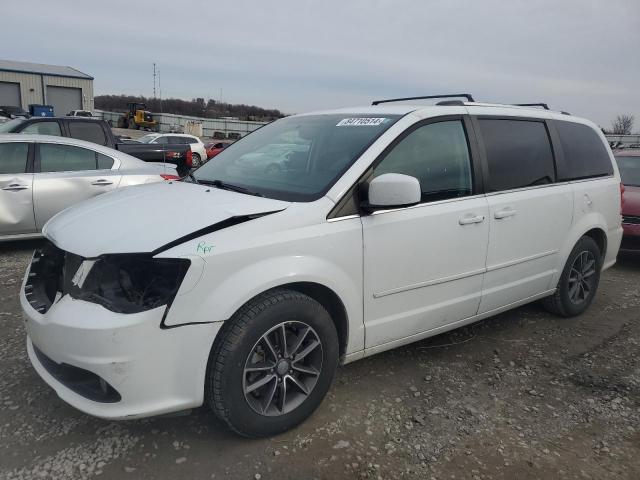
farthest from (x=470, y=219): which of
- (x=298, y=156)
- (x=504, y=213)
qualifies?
(x=298, y=156)

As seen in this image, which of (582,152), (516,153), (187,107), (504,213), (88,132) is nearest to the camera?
(504,213)

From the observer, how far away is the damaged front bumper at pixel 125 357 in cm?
225

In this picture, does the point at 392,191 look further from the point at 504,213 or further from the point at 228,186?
the point at 504,213

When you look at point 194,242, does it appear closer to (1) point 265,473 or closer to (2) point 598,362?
(1) point 265,473

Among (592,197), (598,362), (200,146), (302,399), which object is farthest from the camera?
(200,146)

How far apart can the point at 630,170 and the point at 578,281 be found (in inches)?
159

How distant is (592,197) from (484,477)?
2.89m

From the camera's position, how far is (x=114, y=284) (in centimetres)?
238

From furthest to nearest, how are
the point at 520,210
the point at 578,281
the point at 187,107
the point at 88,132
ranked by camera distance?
the point at 187,107 → the point at 88,132 → the point at 578,281 → the point at 520,210

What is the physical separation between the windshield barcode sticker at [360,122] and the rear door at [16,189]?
14.2 feet

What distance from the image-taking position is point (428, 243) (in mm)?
3152

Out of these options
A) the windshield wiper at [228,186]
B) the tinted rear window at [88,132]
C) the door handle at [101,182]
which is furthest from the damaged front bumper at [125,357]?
the tinted rear window at [88,132]

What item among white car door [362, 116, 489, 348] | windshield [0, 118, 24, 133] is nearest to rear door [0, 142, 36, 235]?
windshield [0, 118, 24, 133]

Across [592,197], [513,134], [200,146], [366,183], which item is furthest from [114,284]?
[200,146]
